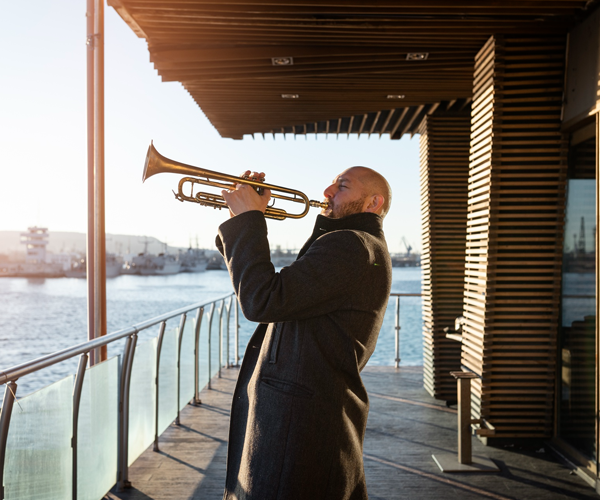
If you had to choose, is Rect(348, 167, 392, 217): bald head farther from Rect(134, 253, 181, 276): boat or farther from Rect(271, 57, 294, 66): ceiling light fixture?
Rect(134, 253, 181, 276): boat

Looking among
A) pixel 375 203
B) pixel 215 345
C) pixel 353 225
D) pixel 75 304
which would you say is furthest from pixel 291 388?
pixel 75 304

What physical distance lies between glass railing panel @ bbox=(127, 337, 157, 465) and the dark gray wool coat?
2219 millimetres

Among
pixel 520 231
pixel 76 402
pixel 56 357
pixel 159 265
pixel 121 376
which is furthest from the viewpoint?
pixel 159 265

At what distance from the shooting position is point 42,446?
2.50m

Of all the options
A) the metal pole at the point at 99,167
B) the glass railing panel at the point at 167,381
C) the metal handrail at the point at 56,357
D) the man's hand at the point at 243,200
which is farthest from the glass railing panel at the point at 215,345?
the man's hand at the point at 243,200

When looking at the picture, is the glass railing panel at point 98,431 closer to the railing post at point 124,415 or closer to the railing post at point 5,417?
the railing post at point 124,415

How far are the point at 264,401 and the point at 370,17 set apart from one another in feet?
10.4

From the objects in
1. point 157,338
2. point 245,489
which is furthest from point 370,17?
point 245,489

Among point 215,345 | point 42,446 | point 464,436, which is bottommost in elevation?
point 464,436

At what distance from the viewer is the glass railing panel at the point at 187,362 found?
17.2ft

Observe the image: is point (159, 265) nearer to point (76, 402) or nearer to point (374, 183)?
point (76, 402)

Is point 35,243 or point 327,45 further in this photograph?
point 35,243

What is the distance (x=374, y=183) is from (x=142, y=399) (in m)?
2.77

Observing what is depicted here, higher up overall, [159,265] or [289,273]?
[289,273]
